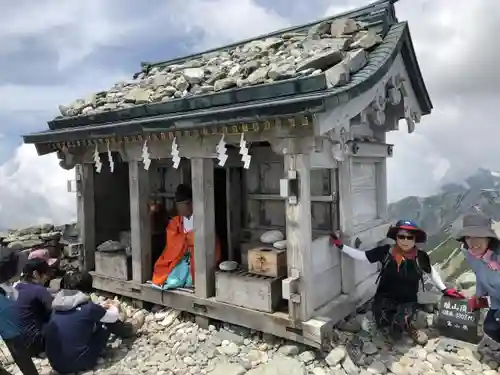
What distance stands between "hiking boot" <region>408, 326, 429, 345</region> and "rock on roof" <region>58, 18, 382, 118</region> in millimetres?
3560

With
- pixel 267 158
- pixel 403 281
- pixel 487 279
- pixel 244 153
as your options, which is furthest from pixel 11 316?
pixel 487 279

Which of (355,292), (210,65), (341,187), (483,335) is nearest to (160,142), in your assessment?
(210,65)

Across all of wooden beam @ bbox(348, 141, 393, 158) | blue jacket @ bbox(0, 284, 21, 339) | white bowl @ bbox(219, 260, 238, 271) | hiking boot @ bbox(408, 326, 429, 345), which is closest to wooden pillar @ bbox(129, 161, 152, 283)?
white bowl @ bbox(219, 260, 238, 271)

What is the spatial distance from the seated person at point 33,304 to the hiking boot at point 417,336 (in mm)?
5062

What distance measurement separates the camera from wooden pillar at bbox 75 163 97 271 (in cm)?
818

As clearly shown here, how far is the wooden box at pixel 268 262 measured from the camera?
18.8ft

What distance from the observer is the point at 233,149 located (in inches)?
273

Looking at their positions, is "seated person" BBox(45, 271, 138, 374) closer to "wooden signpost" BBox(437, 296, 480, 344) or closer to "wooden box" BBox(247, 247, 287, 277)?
"wooden box" BBox(247, 247, 287, 277)

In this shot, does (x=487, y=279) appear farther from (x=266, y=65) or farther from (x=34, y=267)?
(x=34, y=267)

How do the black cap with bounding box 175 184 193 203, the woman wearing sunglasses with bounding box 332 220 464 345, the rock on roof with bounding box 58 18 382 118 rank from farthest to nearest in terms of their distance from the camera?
the black cap with bounding box 175 184 193 203 < the rock on roof with bounding box 58 18 382 118 < the woman wearing sunglasses with bounding box 332 220 464 345

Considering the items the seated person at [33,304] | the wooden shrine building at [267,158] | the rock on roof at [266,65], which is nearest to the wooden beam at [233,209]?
the wooden shrine building at [267,158]

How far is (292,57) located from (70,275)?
6.20 m

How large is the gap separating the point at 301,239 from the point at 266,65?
123 inches

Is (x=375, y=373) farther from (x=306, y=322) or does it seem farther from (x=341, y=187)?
(x=341, y=187)
